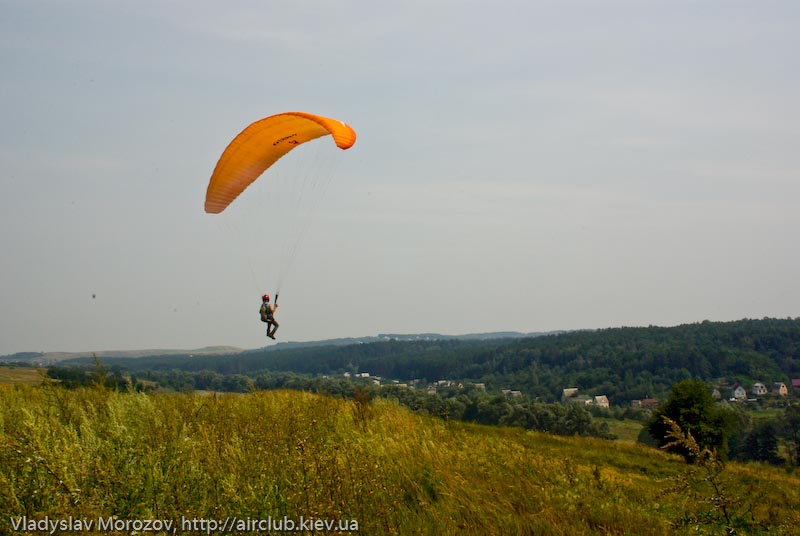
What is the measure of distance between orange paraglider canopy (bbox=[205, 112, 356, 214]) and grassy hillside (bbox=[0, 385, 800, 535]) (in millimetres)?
5890

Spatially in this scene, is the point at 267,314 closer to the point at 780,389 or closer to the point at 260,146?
the point at 260,146

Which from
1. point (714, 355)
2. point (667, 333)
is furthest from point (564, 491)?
point (667, 333)

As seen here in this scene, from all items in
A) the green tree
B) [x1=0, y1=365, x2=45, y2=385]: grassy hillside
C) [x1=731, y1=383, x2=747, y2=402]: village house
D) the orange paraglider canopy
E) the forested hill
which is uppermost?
the orange paraglider canopy

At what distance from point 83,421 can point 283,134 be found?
25.2ft

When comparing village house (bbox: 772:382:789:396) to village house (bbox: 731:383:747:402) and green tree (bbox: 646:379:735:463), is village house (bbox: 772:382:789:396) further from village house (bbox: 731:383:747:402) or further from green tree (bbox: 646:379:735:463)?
green tree (bbox: 646:379:735:463)

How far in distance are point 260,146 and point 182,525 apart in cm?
1003

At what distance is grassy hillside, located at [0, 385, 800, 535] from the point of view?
544 centimetres

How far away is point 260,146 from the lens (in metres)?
13.8

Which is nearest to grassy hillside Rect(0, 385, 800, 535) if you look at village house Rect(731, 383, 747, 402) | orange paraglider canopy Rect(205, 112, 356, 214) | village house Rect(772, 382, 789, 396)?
orange paraglider canopy Rect(205, 112, 356, 214)

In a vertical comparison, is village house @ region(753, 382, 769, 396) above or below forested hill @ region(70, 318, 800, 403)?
below

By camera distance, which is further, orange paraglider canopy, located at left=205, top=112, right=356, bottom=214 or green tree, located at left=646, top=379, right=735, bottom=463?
green tree, located at left=646, top=379, right=735, bottom=463

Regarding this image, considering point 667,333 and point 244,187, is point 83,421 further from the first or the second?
point 667,333

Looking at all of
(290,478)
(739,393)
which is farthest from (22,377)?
(739,393)

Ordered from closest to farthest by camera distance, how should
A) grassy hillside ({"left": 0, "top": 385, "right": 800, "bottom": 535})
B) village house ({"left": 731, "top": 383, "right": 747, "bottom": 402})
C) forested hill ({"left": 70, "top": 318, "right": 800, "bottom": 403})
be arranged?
grassy hillside ({"left": 0, "top": 385, "right": 800, "bottom": 535}) → village house ({"left": 731, "top": 383, "right": 747, "bottom": 402}) → forested hill ({"left": 70, "top": 318, "right": 800, "bottom": 403})
